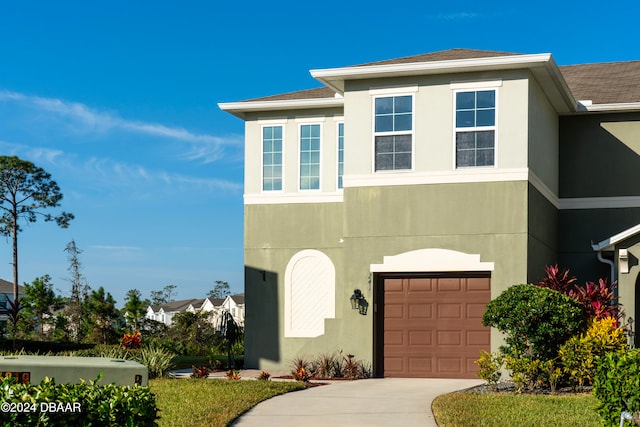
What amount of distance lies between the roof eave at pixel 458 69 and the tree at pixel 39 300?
1044 inches

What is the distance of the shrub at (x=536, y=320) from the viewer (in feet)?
55.1

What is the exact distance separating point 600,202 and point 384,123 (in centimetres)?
653

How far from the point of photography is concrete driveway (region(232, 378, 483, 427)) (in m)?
13.2

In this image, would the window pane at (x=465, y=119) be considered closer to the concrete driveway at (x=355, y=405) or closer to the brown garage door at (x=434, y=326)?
the brown garage door at (x=434, y=326)

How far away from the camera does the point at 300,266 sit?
23.4m

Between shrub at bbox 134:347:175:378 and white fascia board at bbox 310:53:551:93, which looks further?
shrub at bbox 134:347:175:378

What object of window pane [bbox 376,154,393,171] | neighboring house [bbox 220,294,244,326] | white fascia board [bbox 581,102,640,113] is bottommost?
neighboring house [bbox 220,294,244,326]

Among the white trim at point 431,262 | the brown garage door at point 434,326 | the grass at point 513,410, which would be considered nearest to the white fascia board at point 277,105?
the white trim at point 431,262

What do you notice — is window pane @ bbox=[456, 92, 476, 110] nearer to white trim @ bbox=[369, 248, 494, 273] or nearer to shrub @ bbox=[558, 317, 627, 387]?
white trim @ bbox=[369, 248, 494, 273]

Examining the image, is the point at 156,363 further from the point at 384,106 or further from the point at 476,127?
the point at 476,127

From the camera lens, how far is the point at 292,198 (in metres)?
23.5

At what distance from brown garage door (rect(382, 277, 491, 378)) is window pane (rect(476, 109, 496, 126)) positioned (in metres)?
3.42

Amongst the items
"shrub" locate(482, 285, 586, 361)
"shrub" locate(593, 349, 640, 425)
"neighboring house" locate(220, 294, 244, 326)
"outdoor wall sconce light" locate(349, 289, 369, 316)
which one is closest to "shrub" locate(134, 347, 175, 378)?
"outdoor wall sconce light" locate(349, 289, 369, 316)

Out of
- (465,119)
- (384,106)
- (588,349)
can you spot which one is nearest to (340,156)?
(384,106)
